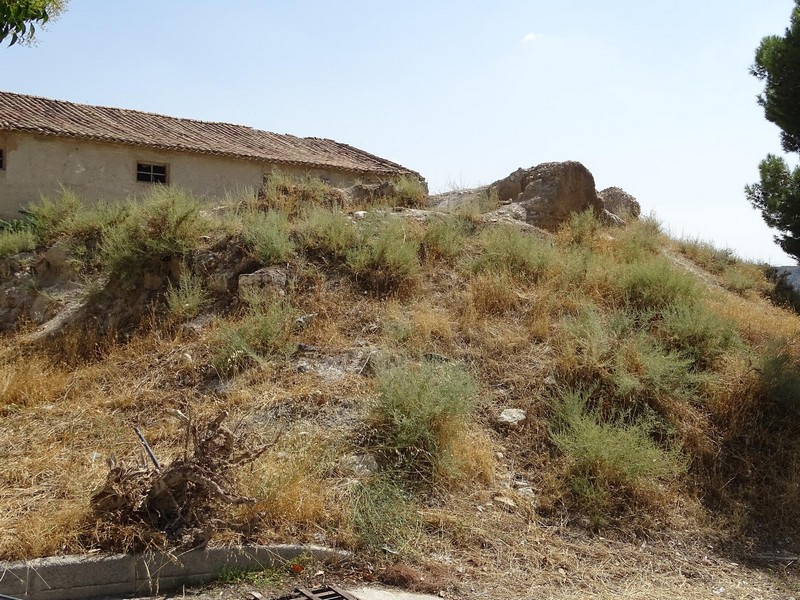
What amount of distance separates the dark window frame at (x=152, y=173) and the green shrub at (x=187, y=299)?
1071cm

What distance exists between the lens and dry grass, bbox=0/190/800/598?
4250 millimetres

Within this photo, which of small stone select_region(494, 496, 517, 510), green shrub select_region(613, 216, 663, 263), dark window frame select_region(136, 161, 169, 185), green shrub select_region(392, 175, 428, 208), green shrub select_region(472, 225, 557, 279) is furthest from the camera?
dark window frame select_region(136, 161, 169, 185)

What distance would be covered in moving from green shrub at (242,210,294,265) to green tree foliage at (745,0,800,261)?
281 inches

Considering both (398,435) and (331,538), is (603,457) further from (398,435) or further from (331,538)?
(331,538)

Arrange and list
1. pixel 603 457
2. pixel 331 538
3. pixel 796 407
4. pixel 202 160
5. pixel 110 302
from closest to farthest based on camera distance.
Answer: pixel 331 538
pixel 603 457
pixel 796 407
pixel 110 302
pixel 202 160

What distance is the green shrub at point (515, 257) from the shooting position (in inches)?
321

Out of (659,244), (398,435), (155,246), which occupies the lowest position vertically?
(398,435)

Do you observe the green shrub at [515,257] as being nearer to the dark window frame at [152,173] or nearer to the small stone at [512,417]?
the small stone at [512,417]

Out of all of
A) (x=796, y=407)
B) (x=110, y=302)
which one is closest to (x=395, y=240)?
(x=110, y=302)

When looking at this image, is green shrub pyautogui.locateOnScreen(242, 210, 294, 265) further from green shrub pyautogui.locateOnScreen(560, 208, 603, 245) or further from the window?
the window

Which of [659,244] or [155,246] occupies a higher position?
[659,244]

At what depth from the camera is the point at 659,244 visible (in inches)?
423

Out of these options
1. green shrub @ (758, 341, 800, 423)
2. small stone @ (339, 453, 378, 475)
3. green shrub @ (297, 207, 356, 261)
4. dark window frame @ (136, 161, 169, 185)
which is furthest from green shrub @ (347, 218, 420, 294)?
dark window frame @ (136, 161, 169, 185)

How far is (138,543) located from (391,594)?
1.47 m
